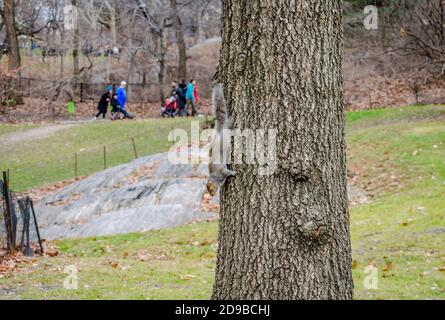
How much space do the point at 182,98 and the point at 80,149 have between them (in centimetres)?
803

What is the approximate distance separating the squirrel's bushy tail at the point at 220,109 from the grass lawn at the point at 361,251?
4.19m

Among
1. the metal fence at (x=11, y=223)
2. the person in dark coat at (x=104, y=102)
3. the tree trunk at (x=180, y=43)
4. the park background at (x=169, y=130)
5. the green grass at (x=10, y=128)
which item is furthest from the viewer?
the tree trunk at (x=180, y=43)

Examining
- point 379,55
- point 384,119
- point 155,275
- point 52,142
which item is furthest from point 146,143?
point 155,275

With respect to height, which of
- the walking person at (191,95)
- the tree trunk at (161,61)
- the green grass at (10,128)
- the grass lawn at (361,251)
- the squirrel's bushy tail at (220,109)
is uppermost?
the tree trunk at (161,61)

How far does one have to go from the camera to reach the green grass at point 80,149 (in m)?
24.0

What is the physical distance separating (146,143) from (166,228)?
12.1 meters

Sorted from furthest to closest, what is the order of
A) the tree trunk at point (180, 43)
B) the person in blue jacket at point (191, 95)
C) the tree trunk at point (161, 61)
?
1. the tree trunk at point (161, 61)
2. the tree trunk at point (180, 43)
3. the person in blue jacket at point (191, 95)

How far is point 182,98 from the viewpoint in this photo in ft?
112

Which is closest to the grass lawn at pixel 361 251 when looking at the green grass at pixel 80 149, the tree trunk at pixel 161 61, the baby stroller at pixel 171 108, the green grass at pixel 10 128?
the green grass at pixel 80 149

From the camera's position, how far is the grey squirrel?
15.1 feet

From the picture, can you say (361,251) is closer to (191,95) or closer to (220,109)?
(220,109)

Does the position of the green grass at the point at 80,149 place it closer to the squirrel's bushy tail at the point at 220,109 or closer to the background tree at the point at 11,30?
the background tree at the point at 11,30

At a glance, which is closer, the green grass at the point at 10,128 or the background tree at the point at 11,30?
the green grass at the point at 10,128
